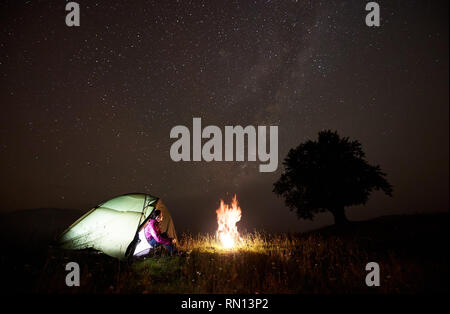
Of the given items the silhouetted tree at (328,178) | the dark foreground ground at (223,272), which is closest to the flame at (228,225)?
the dark foreground ground at (223,272)

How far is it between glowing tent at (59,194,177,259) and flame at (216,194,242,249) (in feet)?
11.0

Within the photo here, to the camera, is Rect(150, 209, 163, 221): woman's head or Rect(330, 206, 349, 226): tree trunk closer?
Rect(150, 209, 163, 221): woman's head

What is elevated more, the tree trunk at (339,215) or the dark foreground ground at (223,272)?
the tree trunk at (339,215)

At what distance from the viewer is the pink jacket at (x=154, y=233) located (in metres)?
8.65

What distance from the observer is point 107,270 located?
22.4 ft

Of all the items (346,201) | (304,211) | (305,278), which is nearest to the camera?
(305,278)

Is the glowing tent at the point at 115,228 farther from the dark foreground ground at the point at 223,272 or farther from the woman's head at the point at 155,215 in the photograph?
the dark foreground ground at the point at 223,272

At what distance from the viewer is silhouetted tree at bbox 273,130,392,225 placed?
19.8 metres

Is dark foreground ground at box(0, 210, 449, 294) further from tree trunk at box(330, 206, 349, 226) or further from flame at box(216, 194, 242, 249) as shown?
tree trunk at box(330, 206, 349, 226)

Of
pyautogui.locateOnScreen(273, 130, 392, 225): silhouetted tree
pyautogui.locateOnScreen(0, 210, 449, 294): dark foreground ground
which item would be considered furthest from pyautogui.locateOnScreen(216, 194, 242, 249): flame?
pyautogui.locateOnScreen(273, 130, 392, 225): silhouetted tree

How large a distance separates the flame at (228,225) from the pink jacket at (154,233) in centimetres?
329
